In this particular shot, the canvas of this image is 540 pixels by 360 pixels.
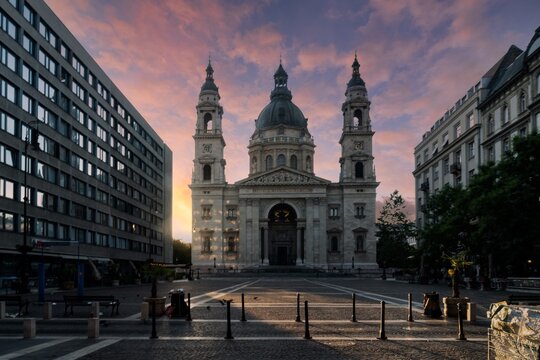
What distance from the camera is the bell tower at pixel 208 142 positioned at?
102m

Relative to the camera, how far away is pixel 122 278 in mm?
55812

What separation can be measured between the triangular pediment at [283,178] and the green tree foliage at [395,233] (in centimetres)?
1185

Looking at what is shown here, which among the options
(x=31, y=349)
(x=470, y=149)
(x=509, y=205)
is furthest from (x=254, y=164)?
(x=31, y=349)

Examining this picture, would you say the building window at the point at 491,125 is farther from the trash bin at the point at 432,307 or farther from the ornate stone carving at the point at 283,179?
the ornate stone carving at the point at 283,179

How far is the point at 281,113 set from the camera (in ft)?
384

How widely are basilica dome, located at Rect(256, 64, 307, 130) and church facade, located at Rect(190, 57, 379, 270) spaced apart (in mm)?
14586

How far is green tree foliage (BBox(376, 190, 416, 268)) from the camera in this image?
279 feet

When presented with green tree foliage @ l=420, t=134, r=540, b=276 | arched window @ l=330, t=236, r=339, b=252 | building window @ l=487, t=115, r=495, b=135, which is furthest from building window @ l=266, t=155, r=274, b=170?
green tree foliage @ l=420, t=134, r=540, b=276


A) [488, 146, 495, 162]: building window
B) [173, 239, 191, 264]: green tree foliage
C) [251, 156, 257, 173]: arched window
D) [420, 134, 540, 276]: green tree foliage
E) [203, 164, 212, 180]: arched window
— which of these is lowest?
[173, 239, 191, 264]: green tree foliage

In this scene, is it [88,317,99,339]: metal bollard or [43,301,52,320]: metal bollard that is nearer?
[88,317,99,339]: metal bollard

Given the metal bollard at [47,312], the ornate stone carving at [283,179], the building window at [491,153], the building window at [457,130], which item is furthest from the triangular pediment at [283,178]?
the metal bollard at [47,312]

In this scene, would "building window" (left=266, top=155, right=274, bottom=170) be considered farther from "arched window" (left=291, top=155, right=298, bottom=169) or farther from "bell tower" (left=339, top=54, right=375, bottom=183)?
"bell tower" (left=339, top=54, right=375, bottom=183)

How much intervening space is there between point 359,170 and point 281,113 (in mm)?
23523

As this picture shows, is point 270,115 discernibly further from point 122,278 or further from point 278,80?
point 122,278
